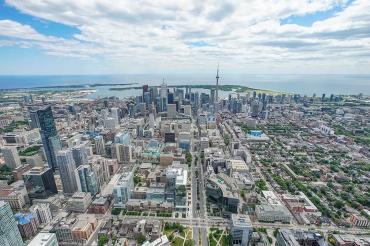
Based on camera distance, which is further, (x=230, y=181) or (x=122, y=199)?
(x=230, y=181)

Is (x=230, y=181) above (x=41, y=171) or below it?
below

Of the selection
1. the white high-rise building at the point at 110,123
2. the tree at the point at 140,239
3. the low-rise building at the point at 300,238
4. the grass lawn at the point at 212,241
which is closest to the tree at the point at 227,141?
the grass lawn at the point at 212,241

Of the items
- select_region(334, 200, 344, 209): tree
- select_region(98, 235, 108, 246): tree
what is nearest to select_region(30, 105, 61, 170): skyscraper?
select_region(98, 235, 108, 246): tree

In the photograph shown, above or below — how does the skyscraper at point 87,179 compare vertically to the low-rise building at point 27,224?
above

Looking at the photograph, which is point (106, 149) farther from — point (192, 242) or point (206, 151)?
point (192, 242)

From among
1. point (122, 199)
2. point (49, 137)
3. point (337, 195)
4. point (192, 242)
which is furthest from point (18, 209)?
point (337, 195)

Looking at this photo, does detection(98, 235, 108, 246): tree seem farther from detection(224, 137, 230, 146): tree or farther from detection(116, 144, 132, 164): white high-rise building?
detection(224, 137, 230, 146): tree

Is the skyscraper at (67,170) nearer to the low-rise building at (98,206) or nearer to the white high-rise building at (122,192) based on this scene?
the low-rise building at (98,206)

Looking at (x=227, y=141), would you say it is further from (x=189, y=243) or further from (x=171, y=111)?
(x=189, y=243)
